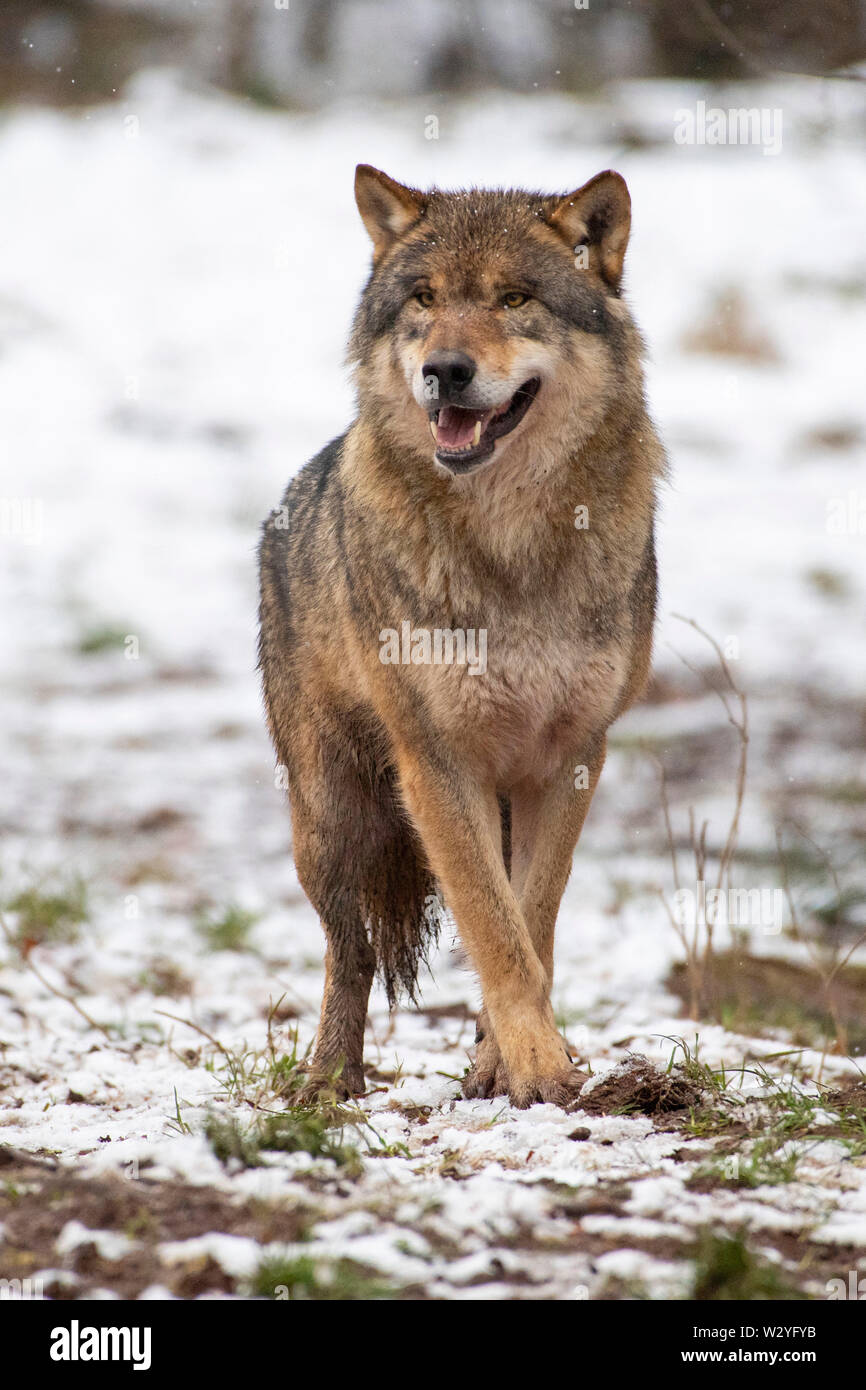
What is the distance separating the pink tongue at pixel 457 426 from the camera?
3.72m

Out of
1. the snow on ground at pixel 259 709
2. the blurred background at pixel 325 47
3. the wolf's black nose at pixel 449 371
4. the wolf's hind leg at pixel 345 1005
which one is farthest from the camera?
the blurred background at pixel 325 47

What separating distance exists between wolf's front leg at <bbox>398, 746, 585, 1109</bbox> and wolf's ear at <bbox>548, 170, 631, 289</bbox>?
1548 mm

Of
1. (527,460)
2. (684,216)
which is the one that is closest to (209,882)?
(527,460)

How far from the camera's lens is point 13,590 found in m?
11.3

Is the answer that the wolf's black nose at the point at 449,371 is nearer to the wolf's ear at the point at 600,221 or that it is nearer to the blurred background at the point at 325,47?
the wolf's ear at the point at 600,221

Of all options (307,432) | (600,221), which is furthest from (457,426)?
(307,432)

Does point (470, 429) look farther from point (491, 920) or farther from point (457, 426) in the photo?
point (491, 920)

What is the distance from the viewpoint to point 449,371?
3.61 m

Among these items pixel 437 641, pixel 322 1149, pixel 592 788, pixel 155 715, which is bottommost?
pixel 322 1149

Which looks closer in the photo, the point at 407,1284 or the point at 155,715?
the point at 407,1284

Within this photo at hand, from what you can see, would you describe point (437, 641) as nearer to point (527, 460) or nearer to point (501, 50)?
point (527, 460)

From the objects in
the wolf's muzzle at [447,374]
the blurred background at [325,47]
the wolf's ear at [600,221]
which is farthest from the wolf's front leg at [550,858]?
the blurred background at [325,47]

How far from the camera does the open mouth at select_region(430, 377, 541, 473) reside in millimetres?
3688
